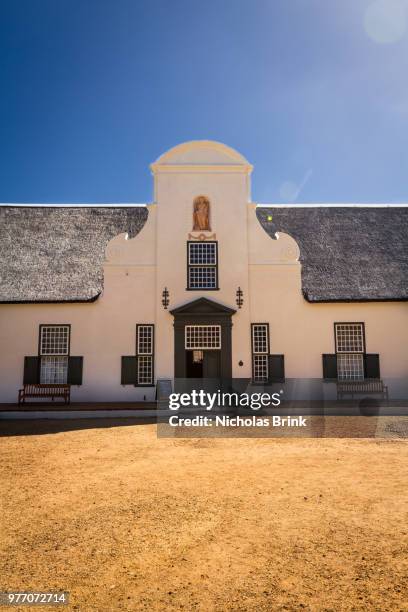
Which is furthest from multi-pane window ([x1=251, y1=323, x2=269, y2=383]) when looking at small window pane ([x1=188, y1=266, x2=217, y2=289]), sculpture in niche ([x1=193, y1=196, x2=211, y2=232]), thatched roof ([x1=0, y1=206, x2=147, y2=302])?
thatched roof ([x1=0, y1=206, x2=147, y2=302])

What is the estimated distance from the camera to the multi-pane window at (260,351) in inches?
699

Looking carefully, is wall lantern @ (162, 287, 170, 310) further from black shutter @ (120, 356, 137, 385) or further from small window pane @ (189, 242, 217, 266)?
black shutter @ (120, 356, 137, 385)

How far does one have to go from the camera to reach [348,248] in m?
19.9

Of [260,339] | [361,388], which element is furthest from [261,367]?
[361,388]

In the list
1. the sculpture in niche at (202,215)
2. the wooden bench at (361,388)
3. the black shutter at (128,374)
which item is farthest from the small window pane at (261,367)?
the sculpture in niche at (202,215)

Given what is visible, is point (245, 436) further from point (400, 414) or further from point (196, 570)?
point (196, 570)

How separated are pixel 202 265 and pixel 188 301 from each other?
159 cm

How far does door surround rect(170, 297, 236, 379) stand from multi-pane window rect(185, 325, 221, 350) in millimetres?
200

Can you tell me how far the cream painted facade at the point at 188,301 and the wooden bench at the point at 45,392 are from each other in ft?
1.48

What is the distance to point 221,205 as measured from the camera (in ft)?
60.7

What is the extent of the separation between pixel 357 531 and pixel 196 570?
2160 mm

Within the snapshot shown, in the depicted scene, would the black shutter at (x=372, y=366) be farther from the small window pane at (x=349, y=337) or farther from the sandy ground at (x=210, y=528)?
the sandy ground at (x=210, y=528)

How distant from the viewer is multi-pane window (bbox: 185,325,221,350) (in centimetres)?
1773

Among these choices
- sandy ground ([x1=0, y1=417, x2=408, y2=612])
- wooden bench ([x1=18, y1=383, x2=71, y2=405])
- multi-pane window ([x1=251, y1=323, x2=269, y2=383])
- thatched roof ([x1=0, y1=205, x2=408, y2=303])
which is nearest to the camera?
sandy ground ([x1=0, y1=417, x2=408, y2=612])
